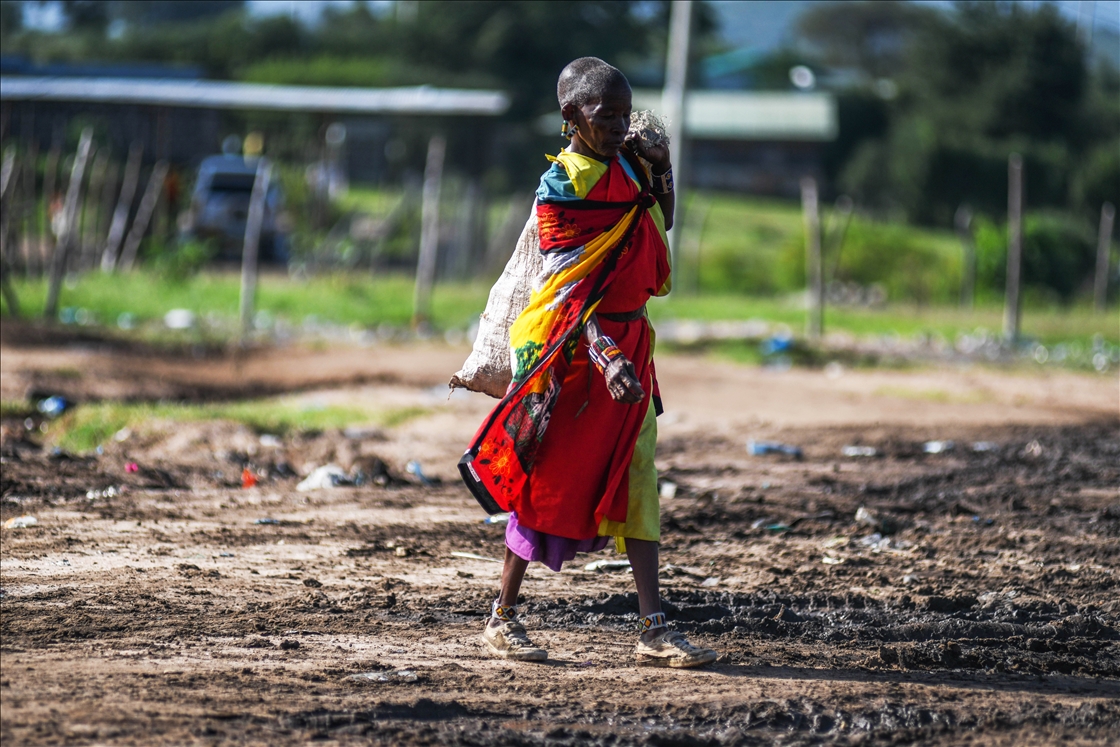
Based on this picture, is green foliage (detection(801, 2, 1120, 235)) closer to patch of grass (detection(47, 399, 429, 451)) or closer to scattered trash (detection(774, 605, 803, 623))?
patch of grass (detection(47, 399, 429, 451))

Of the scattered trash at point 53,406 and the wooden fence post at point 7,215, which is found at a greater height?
the wooden fence post at point 7,215

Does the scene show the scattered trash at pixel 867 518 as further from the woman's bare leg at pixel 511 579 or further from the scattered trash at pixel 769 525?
the woman's bare leg at pixel 511 579

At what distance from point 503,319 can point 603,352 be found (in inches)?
16.0

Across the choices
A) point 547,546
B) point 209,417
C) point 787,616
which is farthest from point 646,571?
point 209,417

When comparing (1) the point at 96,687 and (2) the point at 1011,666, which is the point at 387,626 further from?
(2) the point at 1011,666

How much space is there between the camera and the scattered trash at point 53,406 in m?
7.50

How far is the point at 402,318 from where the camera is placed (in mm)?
13414

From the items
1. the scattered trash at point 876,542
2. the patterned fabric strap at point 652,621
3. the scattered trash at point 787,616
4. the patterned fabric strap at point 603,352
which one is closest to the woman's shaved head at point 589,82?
the patterned fabric strap at point 603,352

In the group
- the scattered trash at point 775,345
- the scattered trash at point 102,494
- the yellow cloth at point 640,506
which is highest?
the yellow cloth at point 640,506

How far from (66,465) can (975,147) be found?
103ft

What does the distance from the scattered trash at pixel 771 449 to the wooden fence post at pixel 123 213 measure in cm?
991

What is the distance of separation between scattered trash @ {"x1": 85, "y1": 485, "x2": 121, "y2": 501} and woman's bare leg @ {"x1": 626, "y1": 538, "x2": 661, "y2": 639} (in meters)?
2.96

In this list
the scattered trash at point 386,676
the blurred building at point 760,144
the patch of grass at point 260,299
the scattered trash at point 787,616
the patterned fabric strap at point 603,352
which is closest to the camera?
the scattered trash at point 386,676

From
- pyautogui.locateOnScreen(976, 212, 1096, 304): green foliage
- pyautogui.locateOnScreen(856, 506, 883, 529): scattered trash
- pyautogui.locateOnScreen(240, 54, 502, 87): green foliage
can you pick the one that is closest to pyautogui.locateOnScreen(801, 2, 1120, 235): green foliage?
pyautogui.locateOnScreen(976, 212, 1096, 304): green foliage
